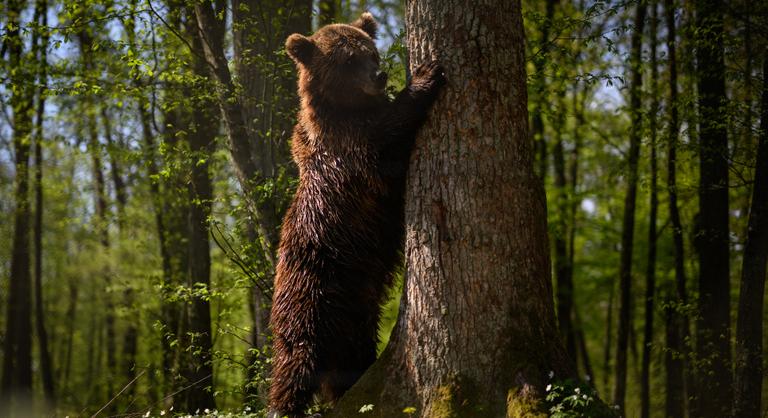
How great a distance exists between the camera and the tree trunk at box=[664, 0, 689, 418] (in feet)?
29.6

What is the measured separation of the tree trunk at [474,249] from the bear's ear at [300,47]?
1697mm

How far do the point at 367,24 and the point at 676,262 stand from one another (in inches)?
264

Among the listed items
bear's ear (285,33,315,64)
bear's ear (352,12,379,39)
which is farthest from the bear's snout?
bear's ear (352,12,379,39)

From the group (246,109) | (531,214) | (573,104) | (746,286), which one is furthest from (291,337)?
(573,104)

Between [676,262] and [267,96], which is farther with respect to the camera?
[676,262]

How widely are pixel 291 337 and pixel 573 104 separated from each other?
12.7 metres

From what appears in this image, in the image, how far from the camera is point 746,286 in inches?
278

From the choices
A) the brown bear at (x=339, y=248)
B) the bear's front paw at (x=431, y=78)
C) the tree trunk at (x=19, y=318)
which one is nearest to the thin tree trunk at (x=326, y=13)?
the brown bear at (x=339, y=248)

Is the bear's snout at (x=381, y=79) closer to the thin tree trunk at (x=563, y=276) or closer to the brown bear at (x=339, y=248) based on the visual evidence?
the brown bear at (x=339, y=248)

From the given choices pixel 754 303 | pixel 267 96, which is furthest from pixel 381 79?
pixel 754 303

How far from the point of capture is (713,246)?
867 cm

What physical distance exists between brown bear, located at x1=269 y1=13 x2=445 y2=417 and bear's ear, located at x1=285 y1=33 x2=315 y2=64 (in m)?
0.60

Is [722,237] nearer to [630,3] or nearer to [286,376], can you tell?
[630,3]

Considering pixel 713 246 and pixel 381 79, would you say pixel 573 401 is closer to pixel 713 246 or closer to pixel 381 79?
pixel 381 79
